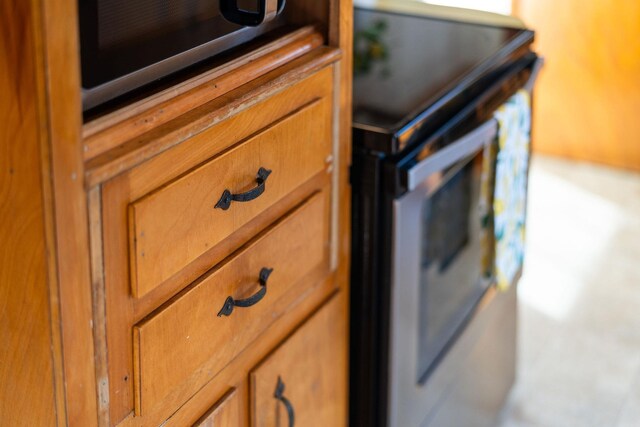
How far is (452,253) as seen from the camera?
172 centimetres

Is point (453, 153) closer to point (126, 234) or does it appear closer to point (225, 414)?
point (225, 414)

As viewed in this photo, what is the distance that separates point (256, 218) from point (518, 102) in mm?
697

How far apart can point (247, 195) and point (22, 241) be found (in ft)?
0.96

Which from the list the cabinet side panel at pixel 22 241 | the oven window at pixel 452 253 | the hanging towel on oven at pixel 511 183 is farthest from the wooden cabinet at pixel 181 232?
the hanging towel on oven at pixel 511 183

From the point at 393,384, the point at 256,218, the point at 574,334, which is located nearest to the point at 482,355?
the point at 393,384

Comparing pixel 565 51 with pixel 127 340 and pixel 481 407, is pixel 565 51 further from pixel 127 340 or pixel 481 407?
pixel 127 340

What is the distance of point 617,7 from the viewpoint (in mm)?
3211

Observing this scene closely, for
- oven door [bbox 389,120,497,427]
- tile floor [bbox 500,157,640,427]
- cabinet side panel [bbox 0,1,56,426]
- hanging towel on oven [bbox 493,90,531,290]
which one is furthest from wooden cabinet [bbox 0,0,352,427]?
tile floor [bbox 500,157,640,427]

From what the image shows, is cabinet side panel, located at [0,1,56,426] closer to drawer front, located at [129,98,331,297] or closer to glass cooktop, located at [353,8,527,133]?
drawer front, located at [129,98,331,297]

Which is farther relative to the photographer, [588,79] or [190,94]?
[588,79]

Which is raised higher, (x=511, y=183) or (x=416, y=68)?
(x=416, y=68)

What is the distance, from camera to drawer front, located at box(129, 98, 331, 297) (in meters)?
1.01

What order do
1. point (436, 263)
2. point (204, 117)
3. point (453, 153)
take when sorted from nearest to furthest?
point (204, 117) < point (453, 153) < point (436, 263)

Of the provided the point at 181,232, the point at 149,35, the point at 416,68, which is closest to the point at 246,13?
the point at 149,35
